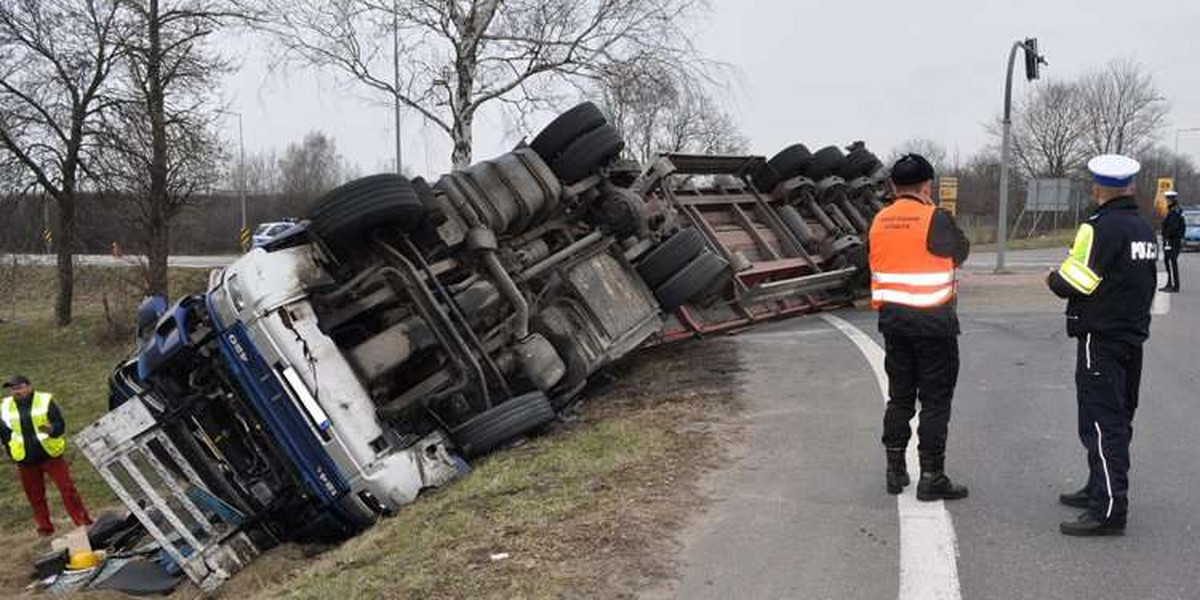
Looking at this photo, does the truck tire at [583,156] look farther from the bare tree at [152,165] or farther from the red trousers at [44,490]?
the bare tree at [152,165]

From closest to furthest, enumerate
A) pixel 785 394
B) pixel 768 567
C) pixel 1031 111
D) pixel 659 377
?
pixel 768 567 < pixel 785 394 < pixel 659 377 < pixel 1031 111

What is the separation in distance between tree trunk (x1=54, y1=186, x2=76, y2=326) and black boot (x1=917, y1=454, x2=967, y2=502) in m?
20.7

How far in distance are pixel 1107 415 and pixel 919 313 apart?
0.83 metres

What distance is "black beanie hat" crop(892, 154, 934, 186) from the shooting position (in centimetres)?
433

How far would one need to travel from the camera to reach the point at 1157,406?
6301 mm

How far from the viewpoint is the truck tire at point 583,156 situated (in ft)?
25.1

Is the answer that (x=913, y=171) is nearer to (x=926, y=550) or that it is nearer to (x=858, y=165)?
(x=926, y=550)

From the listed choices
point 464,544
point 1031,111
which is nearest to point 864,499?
point 464,544

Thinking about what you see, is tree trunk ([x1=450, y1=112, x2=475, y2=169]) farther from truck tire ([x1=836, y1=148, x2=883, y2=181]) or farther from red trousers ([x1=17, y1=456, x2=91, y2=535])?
red trousers ([x1=17, y1=456, x2=91, y2=535])

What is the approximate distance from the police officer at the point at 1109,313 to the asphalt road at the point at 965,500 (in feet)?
0.66

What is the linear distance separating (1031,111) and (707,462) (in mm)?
57424

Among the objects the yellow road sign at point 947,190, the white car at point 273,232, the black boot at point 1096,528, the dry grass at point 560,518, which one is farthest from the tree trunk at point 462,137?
the black boot at point 1096,528

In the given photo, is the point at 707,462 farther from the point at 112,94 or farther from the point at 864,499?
the point at 112,94

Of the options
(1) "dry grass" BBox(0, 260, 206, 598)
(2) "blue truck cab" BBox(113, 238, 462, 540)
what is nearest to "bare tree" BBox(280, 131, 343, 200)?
(1) "dry grass" BBox(0, 260, 206, 598)
